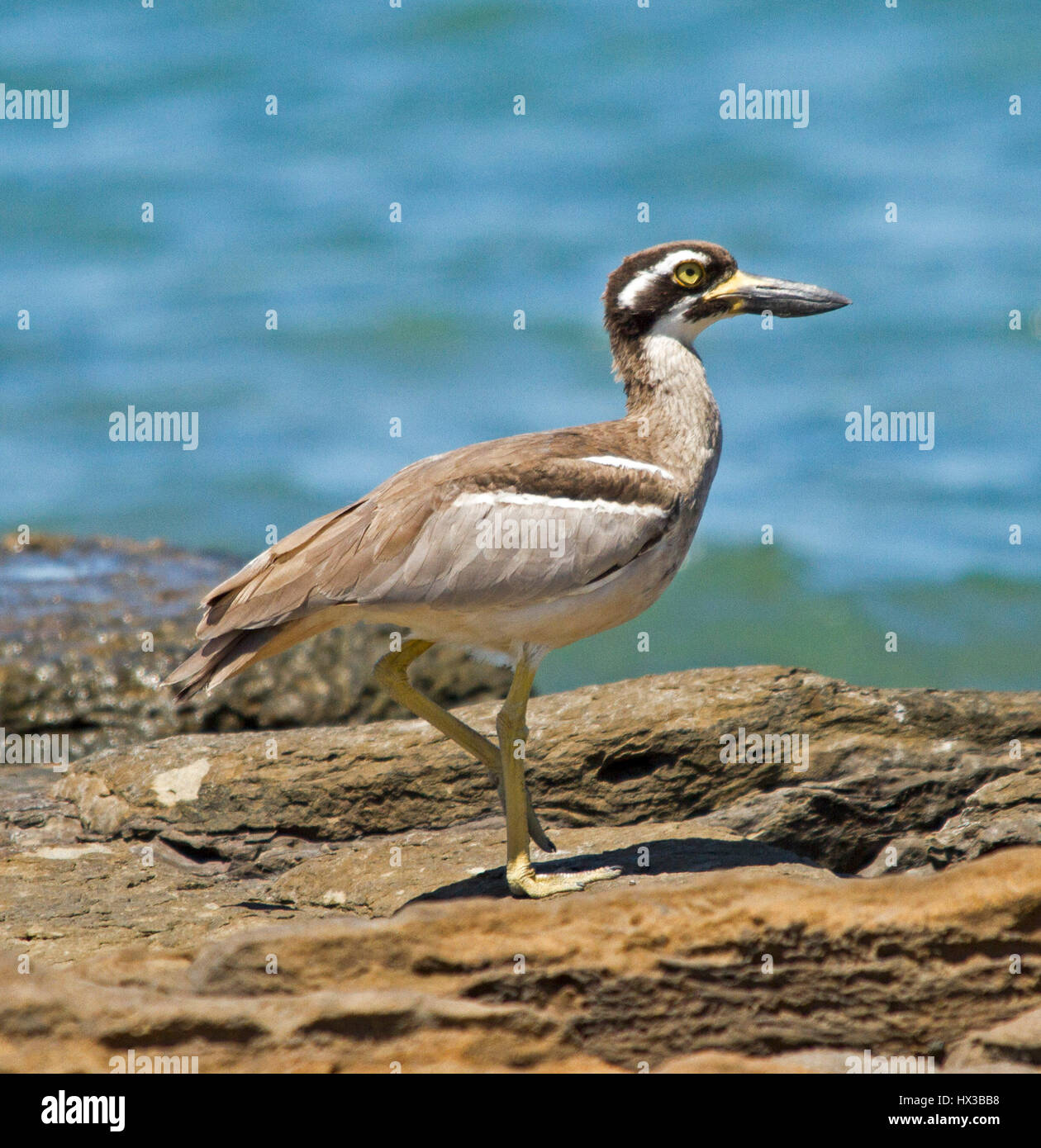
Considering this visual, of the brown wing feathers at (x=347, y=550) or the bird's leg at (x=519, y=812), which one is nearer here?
the bird's leg at (x=519, y=812)

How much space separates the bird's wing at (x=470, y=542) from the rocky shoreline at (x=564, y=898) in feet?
4.46

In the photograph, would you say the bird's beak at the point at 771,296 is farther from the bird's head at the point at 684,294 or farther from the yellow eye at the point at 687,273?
the yellow eye at the point at 687,273

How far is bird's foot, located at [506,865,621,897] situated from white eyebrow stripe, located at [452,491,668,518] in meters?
1.76

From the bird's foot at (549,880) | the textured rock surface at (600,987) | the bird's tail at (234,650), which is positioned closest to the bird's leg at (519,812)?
the bird's foot at (549,880)

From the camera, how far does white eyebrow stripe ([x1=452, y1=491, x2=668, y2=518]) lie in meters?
7.46

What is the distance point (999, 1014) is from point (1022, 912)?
358 mm

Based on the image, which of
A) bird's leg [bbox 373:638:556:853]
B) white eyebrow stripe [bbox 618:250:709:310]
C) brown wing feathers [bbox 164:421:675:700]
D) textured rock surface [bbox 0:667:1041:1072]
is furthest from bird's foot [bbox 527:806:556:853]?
white eyebrow stripe [bbox 618:250:709:310]

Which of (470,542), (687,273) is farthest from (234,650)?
(687,273)

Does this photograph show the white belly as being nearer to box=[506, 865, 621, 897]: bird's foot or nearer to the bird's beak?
box=[506, 865, 621, 897]: bird's foot

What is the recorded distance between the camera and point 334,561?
7.37 m

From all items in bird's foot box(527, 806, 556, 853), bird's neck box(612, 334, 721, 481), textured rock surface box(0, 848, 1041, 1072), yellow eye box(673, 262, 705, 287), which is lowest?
textured rock surface box(0, 848, 1041, 1072)

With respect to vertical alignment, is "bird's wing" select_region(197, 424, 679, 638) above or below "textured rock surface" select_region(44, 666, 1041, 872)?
above

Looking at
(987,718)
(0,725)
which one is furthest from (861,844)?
(0,725)

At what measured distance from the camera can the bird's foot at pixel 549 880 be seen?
23.2ft
